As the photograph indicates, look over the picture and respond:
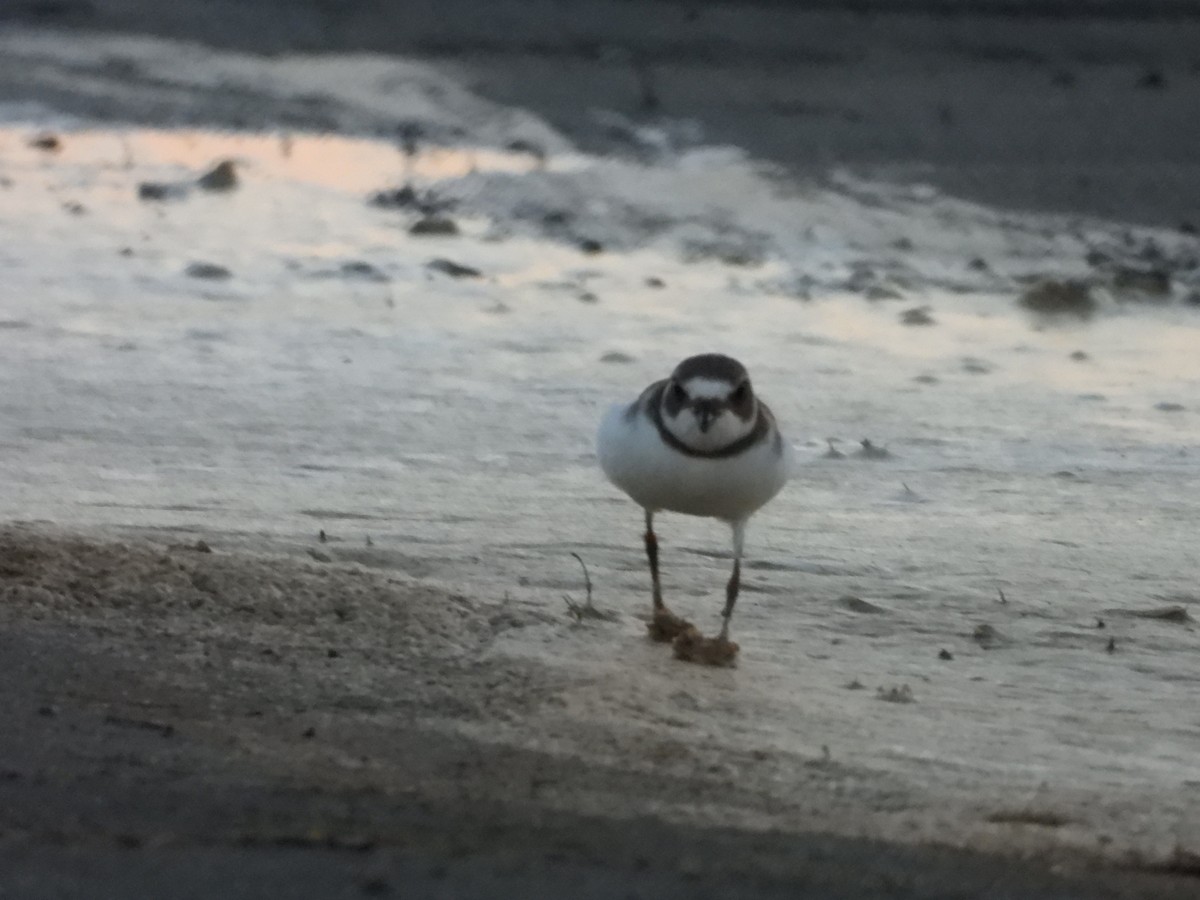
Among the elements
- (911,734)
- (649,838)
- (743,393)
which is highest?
(743,393)

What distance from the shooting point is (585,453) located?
6.32m

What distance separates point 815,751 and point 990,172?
7901 mm

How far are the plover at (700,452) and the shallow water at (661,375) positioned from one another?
271mm

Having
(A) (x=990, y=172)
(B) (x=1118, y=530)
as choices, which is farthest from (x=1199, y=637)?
(A) (x=990, y=172)

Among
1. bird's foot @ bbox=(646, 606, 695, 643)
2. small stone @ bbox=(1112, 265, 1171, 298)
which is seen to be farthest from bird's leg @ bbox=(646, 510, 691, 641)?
small stone @ bbox=(1112, 265, 1171, 298)

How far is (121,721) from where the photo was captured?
333cm

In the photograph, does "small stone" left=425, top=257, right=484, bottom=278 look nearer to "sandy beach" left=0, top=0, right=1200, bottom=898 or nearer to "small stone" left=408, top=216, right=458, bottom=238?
"sandy beach" left=0, top=0, right=1200, bottom=898

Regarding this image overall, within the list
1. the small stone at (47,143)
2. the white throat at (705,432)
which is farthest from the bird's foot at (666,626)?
the small stone at (47,143)

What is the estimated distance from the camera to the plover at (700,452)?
4.58 metres

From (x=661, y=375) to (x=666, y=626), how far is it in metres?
2.94

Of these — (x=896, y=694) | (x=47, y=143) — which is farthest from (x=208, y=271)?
(x=896, y=694)

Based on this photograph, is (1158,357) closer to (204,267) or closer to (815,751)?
(204,267)

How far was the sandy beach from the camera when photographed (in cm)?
308

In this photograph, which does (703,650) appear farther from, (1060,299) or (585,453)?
(1060,299)
